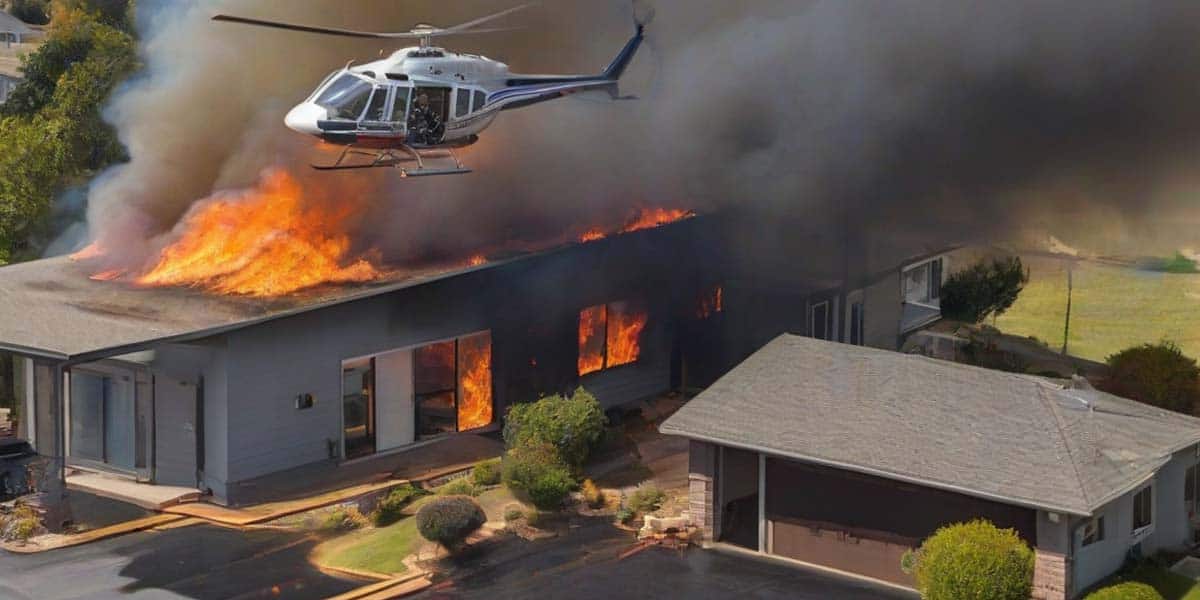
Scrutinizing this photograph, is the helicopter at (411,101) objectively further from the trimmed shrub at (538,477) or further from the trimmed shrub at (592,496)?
the trimmed shrub at (592,496)

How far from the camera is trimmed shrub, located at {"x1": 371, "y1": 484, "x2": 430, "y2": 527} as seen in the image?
97.9ft

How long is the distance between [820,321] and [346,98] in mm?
12868

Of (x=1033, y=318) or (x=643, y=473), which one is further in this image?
(x=1033, y=318)

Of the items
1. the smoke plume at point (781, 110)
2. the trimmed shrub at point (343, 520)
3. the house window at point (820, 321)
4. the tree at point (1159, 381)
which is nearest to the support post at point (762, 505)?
the trimmed shrub at point (343, 520)

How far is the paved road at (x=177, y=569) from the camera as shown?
26.3 meters

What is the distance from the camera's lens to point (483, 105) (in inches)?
1404

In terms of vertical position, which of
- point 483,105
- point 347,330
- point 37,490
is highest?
point 483,105

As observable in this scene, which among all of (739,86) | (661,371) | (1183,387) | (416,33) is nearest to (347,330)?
(416,33)

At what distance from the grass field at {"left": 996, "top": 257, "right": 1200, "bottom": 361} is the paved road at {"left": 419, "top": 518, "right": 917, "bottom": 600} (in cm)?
2860

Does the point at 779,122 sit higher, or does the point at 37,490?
the point at 779,122

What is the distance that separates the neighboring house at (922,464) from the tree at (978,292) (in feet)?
57.8

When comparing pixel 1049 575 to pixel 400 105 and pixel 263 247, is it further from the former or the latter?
pixel 263 247

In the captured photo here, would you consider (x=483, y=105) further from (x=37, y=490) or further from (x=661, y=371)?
(x=37, y=490)

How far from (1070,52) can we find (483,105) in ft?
48.9
